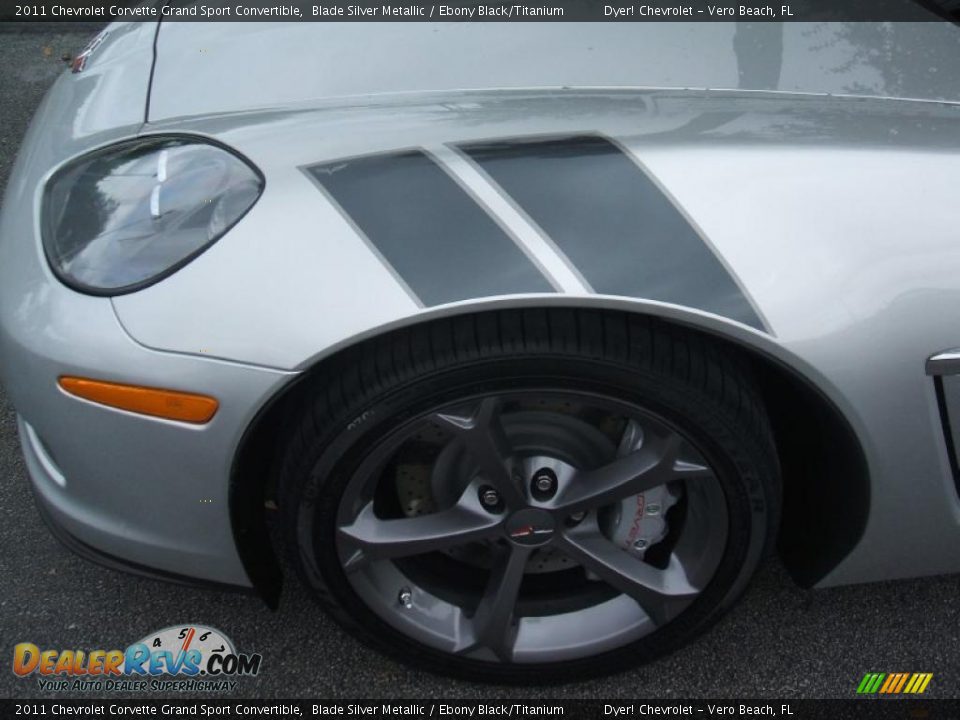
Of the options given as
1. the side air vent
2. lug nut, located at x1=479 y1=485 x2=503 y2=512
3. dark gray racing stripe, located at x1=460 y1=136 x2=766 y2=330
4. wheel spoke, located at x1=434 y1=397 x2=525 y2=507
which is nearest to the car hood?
dark gray racing stripe, located at x1=460 y1=136 x2=766 y2=330

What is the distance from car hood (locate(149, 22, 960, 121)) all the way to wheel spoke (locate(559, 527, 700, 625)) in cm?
81

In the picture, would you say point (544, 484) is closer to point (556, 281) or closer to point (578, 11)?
point (556, 281)

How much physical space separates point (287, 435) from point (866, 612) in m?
1.26

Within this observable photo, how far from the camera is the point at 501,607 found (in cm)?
160

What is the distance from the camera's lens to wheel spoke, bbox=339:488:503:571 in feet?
4.99

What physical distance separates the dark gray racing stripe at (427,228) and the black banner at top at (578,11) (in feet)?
1.88

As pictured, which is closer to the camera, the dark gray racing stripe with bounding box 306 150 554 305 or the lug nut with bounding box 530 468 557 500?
the dark gray racing stripe with bounding box 306 150 554 305

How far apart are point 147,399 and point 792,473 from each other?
114cm

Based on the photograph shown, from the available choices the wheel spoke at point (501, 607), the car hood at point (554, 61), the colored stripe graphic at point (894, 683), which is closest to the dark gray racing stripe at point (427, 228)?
the car hood at point (554, 61)

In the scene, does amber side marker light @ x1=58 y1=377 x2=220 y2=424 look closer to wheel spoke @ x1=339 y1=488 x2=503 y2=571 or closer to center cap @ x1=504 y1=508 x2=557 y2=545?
wheel spoke @ x1=339 y1=488 x2=503 y2=571

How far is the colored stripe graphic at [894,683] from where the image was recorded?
175 centimetres

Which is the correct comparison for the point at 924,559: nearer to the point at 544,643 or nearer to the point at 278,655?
the point at 544,643

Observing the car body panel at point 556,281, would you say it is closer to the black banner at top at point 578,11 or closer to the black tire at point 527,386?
the black tire at point 527,386

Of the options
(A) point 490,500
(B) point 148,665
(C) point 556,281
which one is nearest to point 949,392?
(C) point 556,281
